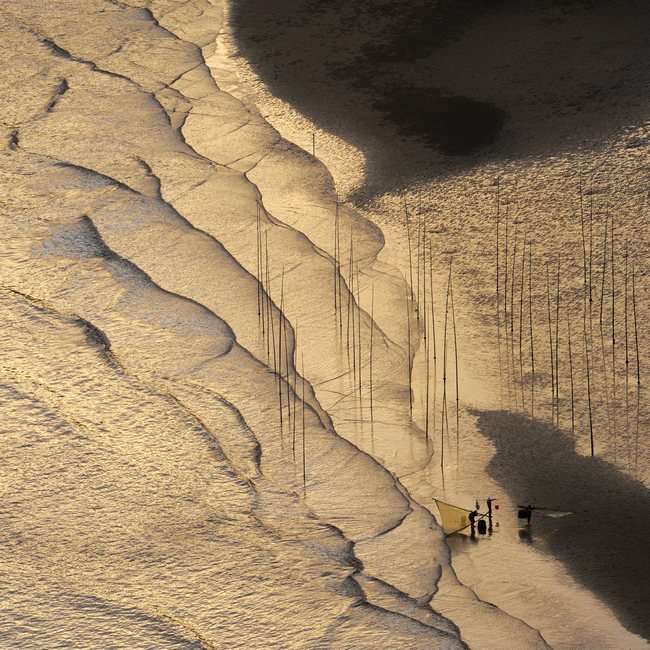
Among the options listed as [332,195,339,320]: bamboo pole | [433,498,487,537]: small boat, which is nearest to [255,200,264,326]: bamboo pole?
[332,195,339,320]: bamboo pole

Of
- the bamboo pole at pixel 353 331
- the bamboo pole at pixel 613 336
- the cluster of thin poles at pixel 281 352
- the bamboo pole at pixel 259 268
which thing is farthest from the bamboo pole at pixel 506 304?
the bamboo pole at pixel 259 268

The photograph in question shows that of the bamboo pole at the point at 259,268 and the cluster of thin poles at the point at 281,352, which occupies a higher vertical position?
the bamboo pole at the point at 259,268

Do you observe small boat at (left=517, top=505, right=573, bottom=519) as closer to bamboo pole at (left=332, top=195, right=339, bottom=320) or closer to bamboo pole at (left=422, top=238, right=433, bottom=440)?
bamboo pole at (left=422, top=238, right=433, bottom=440)

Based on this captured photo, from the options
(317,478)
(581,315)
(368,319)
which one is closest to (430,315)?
(368,319)

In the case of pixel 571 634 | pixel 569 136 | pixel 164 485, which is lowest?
pixel 571 634

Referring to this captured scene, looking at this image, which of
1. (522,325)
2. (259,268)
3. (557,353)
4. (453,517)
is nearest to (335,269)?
(259,268)

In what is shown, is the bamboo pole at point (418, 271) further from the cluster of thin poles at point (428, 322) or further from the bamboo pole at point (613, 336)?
the bamboo pole at point (613, 336)

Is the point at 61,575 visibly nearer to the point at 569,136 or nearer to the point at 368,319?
the point at 368,319
